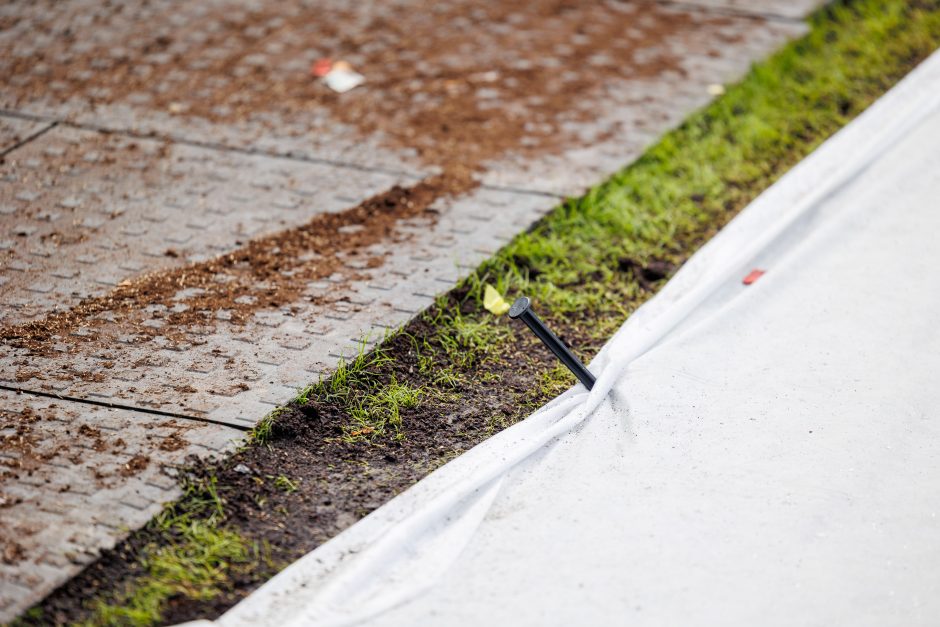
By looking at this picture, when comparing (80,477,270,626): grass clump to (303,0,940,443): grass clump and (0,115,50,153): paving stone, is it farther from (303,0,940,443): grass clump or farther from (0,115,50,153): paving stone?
(0,115,50,153): paving stone

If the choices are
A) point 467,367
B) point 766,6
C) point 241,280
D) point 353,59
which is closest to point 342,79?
point 353,59

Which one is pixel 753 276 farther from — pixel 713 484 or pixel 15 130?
pixel 15 130

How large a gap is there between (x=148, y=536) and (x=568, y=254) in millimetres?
1869

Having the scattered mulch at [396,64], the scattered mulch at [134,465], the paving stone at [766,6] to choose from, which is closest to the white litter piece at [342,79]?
the scattered mulch at [396,64]

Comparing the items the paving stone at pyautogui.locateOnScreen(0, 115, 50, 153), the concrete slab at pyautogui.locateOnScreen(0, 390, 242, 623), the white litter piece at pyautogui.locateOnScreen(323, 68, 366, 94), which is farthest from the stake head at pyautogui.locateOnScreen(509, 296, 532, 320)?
the paving stone at pyautogui.locateOnScreen(0, 115, 50, 153)

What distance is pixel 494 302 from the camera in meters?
3.22

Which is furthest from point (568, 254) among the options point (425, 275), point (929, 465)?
point (929, 465)

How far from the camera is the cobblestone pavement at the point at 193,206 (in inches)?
100.0

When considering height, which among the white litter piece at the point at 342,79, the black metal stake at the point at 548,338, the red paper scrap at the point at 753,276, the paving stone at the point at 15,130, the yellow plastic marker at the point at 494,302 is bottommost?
the red paper scrap at the point at 753,276

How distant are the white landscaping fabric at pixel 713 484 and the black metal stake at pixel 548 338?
0.18 feet

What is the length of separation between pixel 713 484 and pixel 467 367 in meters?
0.87

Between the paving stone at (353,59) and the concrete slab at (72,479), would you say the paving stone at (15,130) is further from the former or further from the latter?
the concrete slab at (72,479)

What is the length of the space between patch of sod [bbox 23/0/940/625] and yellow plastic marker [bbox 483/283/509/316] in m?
0.03

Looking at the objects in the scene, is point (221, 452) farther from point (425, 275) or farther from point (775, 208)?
point (775, 208)
